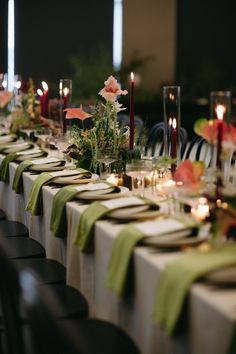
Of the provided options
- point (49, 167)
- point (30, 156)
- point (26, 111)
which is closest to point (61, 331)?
point (49, 167)

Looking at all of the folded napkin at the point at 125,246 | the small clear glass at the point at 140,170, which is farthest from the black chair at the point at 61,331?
→ the small clear glass at the point at 140,170

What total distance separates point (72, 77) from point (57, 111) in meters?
6.38

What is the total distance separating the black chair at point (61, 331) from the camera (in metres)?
1.50

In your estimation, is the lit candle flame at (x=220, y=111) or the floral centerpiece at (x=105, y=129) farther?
the floral centerpiece at (x=105, y=129)

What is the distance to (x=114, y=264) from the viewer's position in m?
2.14

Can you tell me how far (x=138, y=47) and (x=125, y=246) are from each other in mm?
10594

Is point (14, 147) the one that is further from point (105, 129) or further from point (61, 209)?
point (61, 209)

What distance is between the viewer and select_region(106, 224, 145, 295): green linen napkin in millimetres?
2074

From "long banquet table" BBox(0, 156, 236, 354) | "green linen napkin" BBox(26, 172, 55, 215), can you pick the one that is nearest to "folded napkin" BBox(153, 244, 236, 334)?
"long banquet table" BBox(0, 156, 236, 354)

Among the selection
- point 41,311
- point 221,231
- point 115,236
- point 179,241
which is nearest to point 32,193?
point 115,236

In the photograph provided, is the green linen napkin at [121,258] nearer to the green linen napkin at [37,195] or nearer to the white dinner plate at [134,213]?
the white dinner plate at [134,213]

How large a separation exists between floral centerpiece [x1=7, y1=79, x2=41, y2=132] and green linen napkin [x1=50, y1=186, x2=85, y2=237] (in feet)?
7.03

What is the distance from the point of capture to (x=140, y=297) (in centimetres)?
209

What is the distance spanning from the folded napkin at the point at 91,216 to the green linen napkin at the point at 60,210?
22cm
